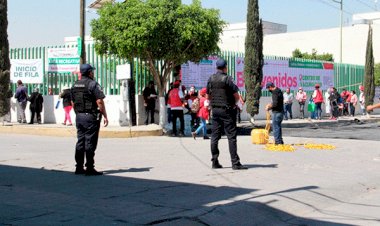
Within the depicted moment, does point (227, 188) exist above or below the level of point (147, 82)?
below

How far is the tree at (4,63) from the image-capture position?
21312 millimetres

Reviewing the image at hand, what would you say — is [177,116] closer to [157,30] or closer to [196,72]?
[157,30]

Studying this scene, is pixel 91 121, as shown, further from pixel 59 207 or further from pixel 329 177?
pixel 329 177

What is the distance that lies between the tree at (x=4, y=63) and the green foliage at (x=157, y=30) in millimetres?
3869

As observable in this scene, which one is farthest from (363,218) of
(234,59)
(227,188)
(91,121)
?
(234,59)

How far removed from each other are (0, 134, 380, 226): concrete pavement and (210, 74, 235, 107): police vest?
1.24 metres

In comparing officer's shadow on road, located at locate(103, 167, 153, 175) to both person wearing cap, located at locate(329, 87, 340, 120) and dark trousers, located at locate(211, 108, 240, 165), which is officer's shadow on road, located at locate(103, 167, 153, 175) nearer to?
dark trousers, located at locate(211, 108, 240, 165)

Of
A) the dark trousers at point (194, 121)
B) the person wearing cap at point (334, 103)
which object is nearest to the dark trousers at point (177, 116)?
the dark trousers at point (194, 121)

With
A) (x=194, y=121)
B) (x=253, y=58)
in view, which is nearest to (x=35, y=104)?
(x=194, y=121)

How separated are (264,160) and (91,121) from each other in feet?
13.9

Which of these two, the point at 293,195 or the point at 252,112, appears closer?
the point at 293,195

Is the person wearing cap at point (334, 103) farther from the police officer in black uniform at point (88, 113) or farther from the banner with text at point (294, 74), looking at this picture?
the police officer in black uniform at point (88, 113)

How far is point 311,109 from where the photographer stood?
102 ft

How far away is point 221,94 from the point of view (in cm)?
988
